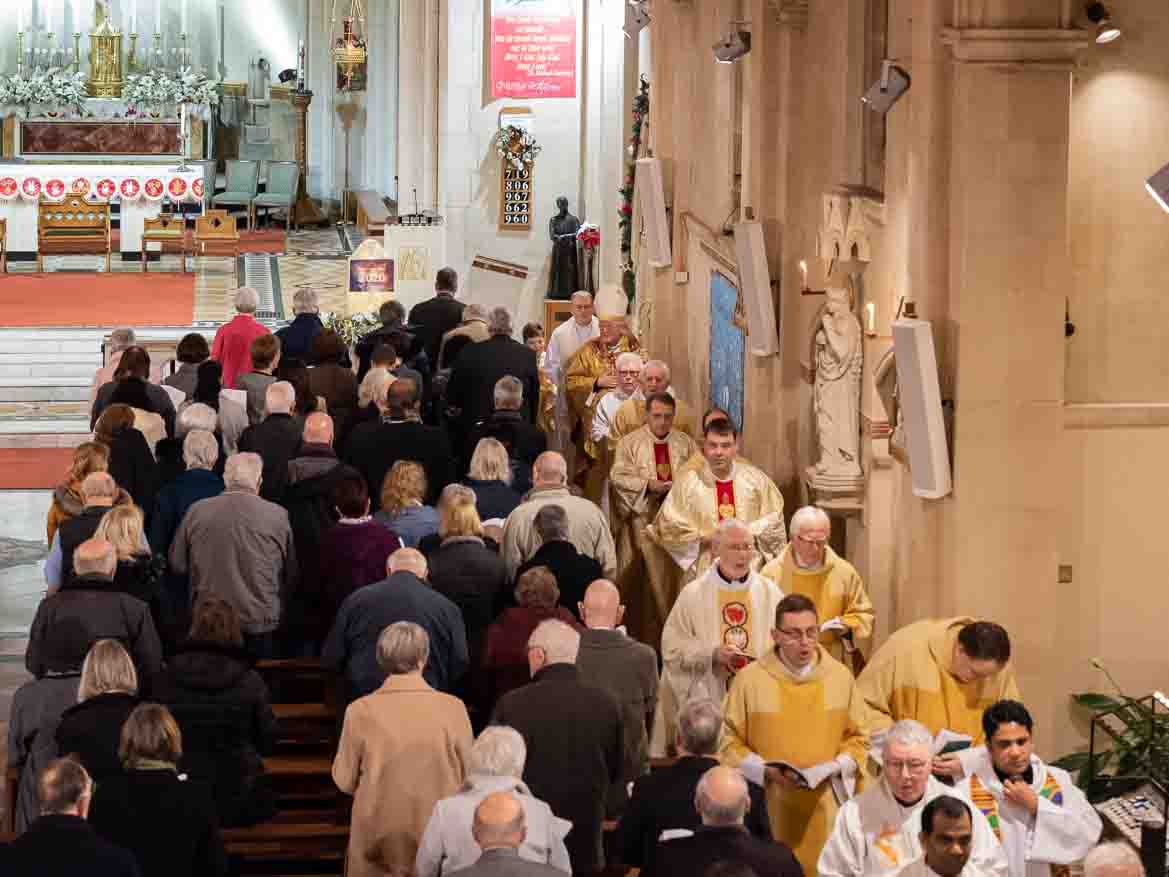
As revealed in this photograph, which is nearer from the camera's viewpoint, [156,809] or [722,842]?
[722,842]

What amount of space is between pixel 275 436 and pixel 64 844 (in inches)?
246

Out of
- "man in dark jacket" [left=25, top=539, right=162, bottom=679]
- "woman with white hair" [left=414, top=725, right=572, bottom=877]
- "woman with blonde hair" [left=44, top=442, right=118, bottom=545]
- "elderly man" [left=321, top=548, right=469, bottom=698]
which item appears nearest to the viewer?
"woman with white hair" [left=414, top=725, right=572, bottom=877]

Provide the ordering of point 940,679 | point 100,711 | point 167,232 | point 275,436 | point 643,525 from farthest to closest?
point 167,232 → point 643,525 → point 275,436 → point 940,679 → point 100,711

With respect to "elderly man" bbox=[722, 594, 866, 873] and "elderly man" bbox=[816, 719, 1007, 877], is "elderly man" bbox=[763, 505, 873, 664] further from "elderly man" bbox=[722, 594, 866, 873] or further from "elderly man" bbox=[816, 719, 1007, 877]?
"elderly man" bbox=[816, 719, 1007, 877]

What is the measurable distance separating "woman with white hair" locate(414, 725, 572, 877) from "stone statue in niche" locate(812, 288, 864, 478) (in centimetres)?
479

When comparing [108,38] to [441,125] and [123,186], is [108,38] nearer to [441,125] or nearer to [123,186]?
[123,186]

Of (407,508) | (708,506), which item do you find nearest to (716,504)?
(708,506)

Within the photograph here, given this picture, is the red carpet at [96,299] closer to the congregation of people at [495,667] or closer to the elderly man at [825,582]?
the congregation of people at [495,667]

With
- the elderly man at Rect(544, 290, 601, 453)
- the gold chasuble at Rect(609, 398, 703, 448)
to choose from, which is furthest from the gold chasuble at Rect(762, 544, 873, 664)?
the elderly man at Rect(544, 290, 601, 453)

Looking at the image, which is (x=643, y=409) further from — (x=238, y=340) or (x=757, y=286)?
(x=238, y=340)

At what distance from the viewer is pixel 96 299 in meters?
28.7

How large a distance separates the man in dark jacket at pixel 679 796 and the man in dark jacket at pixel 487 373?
24.2ft

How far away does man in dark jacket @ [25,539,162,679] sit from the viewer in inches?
407

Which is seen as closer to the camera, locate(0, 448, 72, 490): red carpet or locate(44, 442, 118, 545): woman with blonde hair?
locate(44, 442, 118, 545): woman with blonde hair
